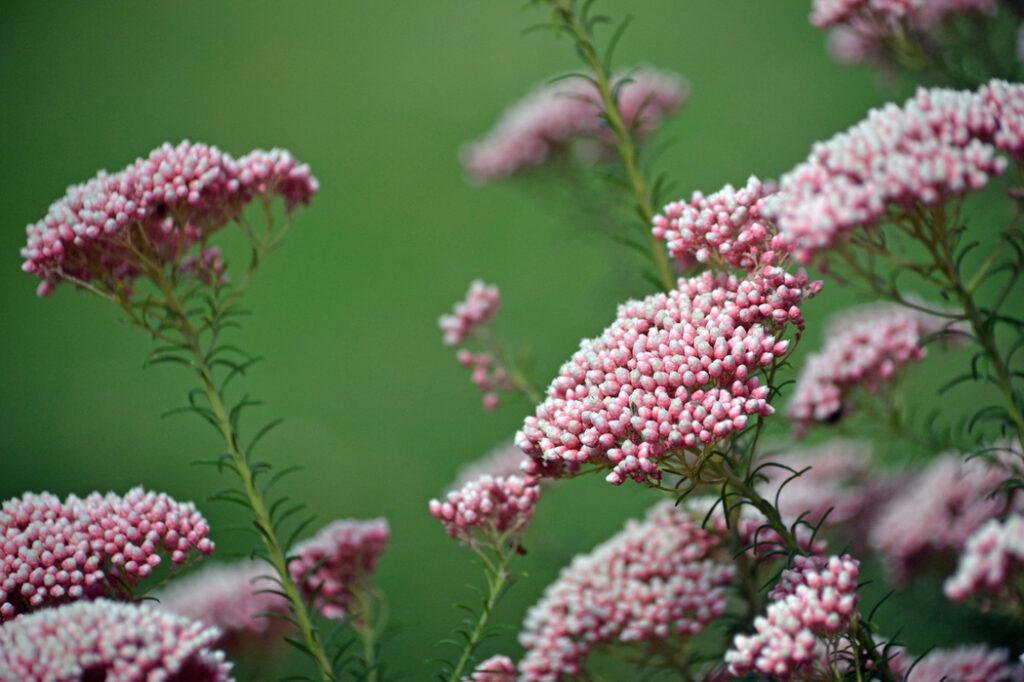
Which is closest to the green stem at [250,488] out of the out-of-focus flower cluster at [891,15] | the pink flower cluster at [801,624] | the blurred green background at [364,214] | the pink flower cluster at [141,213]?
the pink flower cluster at [141,213]

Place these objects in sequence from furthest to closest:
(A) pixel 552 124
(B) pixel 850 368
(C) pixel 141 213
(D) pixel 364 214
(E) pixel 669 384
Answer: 1. (D) pixel 364 214
2. (A) pixel 552 124
3. (B) pixel 850 368
4. (C) pixel 141 213
5. (E) pixel 669 384

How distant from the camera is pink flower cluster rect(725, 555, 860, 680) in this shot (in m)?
0.97

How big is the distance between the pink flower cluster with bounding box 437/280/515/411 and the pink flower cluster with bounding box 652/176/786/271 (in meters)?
0.61

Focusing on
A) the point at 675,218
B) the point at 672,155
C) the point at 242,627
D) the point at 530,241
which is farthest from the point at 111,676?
the point at 672,155

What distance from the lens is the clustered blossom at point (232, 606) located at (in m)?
1.58

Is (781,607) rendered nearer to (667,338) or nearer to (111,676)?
(667,338)

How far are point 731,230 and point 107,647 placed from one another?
88cm

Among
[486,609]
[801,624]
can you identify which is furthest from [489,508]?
[801,624]

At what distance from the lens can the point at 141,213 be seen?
122 cm

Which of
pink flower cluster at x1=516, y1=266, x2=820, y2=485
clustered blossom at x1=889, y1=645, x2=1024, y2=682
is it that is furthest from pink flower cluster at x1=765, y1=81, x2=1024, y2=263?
clustered blossom at x1=889, y1=645, x2=1024, y2=682

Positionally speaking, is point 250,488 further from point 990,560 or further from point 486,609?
point 990,560

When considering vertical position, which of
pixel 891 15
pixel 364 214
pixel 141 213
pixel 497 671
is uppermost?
pixel 364 214

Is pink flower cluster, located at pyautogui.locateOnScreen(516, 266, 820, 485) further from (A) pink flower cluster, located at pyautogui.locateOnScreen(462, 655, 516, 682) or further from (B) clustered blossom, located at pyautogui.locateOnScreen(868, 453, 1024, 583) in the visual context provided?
(B) clustered blossom, located at pyautogui.locateOnScreen(868, 453, 1024, 583)

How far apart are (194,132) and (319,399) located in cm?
129
